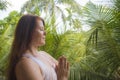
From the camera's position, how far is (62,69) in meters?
1.91

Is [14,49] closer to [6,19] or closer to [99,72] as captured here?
[99,72]

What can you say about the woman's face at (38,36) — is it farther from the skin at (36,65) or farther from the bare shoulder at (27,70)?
the bare shoulder at (27,70)

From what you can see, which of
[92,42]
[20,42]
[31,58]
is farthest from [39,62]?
[92,42]

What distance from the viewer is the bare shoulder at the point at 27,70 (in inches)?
69.1

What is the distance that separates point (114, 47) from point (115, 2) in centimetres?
90

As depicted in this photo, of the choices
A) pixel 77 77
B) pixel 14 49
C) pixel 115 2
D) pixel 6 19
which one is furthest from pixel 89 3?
pixel 6 19

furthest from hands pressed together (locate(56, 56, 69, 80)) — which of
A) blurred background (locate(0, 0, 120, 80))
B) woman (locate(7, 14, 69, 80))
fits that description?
blurred background (locate(0, 0, 120, 80))

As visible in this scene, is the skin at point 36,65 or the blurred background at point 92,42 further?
the blurred background at point 92,42

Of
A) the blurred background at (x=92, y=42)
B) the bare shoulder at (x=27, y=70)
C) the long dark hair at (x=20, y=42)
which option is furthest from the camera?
the blurred background at (x=92, y=42)

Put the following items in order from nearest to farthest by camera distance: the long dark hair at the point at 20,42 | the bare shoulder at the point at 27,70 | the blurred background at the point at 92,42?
the bare shoulder at the point at 27,70
the long dark hair at the point at 20,42
the blurred background at the point at 92,42

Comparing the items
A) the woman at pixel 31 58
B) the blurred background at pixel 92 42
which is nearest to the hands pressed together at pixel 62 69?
the woman at pixel 31 58

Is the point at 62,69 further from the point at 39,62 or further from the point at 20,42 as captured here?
the point at 20,42

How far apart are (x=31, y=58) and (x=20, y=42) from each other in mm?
121

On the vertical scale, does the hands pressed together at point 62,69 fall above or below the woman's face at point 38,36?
below
